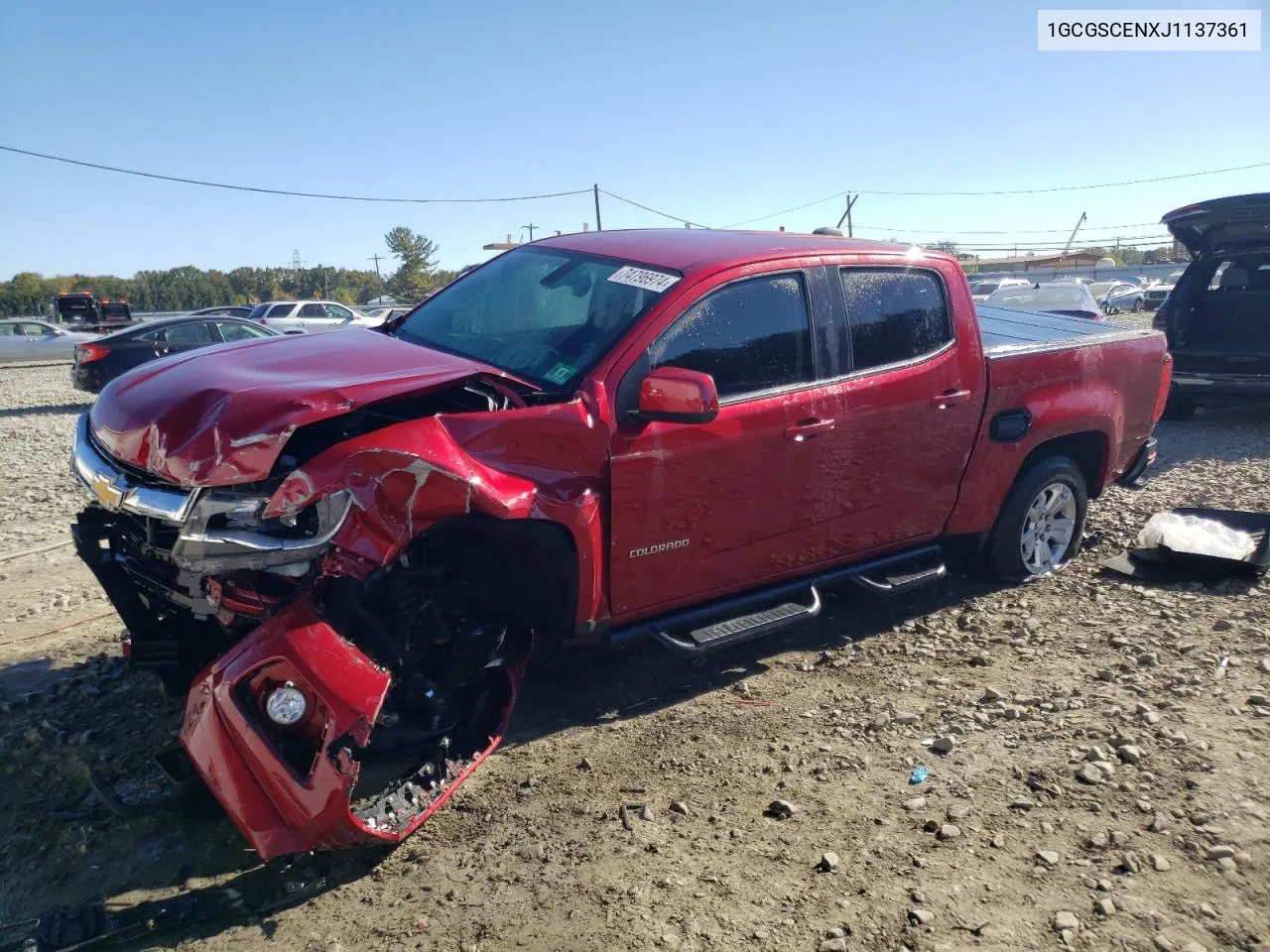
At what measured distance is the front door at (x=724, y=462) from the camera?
3660 mm

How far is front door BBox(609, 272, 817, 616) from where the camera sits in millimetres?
3660

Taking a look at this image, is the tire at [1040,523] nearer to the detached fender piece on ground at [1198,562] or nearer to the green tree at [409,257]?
the detached fender piece on ground at [1198,562]

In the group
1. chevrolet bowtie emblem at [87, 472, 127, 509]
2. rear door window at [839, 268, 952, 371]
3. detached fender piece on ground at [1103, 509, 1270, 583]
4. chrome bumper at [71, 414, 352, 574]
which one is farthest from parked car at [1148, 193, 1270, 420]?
chevrolet bowtie emblem at [87, 472, 127, 509]

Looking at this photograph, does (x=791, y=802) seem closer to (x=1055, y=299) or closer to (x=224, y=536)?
(x=224, y=536)

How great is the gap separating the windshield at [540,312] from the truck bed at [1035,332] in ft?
6.90

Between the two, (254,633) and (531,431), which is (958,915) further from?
(254,633)

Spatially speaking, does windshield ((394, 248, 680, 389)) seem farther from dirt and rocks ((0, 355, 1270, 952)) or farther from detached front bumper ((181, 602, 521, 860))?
dirt and rocks ((0, 355, 1270, 952))

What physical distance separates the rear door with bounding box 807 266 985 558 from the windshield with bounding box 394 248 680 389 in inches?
38.6

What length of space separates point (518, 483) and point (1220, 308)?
33.0 feet

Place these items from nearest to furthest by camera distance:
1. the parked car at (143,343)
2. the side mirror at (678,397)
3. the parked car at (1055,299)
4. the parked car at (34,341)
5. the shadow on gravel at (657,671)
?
the side mirror at (678,397), the shadow on gravel at (657,671), the parked car at (1055,299), the parked car at (143,343), the parked car at (34,341)

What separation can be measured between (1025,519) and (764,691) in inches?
81.2

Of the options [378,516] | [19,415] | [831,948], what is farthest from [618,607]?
[19,415]

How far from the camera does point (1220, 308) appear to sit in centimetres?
1041

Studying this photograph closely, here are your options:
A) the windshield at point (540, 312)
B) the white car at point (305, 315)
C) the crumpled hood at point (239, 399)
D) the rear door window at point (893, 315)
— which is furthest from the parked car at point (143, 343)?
the rear door window at point (893, 315)
